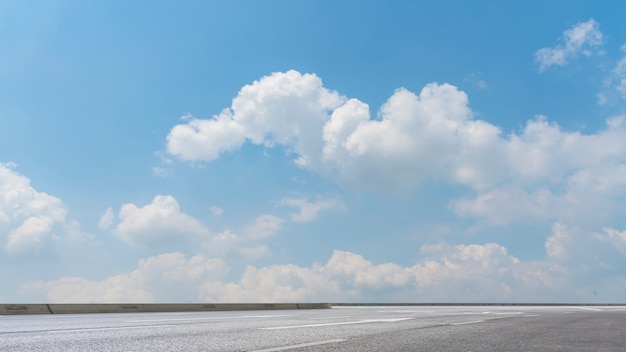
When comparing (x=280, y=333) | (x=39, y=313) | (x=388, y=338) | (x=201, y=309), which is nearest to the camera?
(x=388, y=338)

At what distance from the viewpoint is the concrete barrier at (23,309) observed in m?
23.0

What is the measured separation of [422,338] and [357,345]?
1.79 m

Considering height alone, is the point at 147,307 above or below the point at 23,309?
above

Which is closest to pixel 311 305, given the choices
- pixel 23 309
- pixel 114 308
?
pixel 114 308

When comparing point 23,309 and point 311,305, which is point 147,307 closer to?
point 23,309

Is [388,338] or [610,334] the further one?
[610,334]

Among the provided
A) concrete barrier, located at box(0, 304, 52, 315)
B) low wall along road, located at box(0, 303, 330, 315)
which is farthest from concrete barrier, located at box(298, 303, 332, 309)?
concrete barrier, located at box(0, 304, 52, 315)

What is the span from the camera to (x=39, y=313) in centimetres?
2394

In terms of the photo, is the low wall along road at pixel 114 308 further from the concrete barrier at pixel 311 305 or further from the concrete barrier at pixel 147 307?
the concrete barrier at pixel 311 305

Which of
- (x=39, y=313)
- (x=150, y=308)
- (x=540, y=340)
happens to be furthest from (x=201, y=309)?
(x=540, y=340)

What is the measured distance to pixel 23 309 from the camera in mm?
Answer: 23578

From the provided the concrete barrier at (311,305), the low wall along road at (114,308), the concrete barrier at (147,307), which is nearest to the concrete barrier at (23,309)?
the low wall along road at (114,308)

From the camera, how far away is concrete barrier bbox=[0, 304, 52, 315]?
23.0 metres

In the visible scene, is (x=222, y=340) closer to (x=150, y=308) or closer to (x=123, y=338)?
(x=123, y=338)
